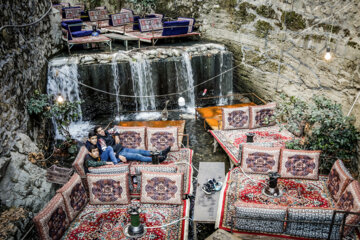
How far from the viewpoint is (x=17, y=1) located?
6.73 meters

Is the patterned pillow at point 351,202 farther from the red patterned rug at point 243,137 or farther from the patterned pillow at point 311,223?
the red patterned rug at point 243,137

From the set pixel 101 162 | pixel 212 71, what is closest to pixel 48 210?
pixel 101 162

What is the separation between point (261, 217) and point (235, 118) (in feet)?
12.7

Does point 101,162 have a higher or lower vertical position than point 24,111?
lower

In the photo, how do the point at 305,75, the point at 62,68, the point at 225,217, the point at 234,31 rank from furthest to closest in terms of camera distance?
the point at 234,31 → the point at 62,68 → the point at 305,75 → the point at 225,217

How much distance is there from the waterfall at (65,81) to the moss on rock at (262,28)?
606cm

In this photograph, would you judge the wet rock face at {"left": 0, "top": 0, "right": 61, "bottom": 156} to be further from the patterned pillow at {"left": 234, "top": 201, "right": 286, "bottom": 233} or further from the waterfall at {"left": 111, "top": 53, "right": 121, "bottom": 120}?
the patterned pillow at {"left": 234, "top": 201, "right": 286, "bottom": 233}

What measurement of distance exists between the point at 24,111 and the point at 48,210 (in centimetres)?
331

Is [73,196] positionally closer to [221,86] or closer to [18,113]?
[18,113]

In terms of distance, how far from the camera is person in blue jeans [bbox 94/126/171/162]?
616 centimetres

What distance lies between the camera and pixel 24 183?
559cm

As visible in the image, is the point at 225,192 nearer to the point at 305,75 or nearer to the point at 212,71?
the point at 305,75

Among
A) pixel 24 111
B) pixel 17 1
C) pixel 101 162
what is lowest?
pixel 101 162

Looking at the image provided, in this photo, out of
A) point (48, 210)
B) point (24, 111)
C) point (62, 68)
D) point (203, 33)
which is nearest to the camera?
point (48, 210)
